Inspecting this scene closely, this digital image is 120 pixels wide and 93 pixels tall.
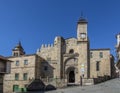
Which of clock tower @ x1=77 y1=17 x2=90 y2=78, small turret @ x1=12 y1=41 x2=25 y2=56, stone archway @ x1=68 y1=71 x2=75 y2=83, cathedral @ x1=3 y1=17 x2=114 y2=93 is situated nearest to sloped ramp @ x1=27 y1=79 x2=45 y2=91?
cathedral @ x1=3 y1=17 x2=114 y2=93

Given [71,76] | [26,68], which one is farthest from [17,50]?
[71,76]

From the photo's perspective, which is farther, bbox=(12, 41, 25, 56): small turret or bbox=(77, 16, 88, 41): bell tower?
bbox=(12, 41, 25, 56): small turret

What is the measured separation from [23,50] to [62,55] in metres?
22.7

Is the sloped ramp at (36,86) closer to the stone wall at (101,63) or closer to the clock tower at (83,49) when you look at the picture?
the clock tower at (83,49)

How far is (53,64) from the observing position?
224 feet

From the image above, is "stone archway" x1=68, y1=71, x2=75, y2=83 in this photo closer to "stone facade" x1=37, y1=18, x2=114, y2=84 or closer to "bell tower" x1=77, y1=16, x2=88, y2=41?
"stone facade" x1=37, y1=18, x2=114, y2=84

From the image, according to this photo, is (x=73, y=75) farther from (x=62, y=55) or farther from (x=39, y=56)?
(x=39, y=56)

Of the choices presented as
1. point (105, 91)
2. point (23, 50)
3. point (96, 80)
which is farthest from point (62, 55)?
point (105, 91)

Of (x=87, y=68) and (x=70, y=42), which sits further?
(x=70, y=42)

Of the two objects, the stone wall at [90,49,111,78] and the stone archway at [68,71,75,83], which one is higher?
the stone wall at [90,49,111,78]

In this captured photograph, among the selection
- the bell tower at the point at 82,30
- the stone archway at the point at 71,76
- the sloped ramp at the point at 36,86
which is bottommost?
the sloped ramp at the point at 36,86

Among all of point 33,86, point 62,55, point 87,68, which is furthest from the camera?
point 62,55

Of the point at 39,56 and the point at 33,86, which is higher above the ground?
the point at 39,56

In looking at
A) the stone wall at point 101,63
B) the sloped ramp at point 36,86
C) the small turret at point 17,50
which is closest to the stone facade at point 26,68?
the sloped ramp at point 36,86
